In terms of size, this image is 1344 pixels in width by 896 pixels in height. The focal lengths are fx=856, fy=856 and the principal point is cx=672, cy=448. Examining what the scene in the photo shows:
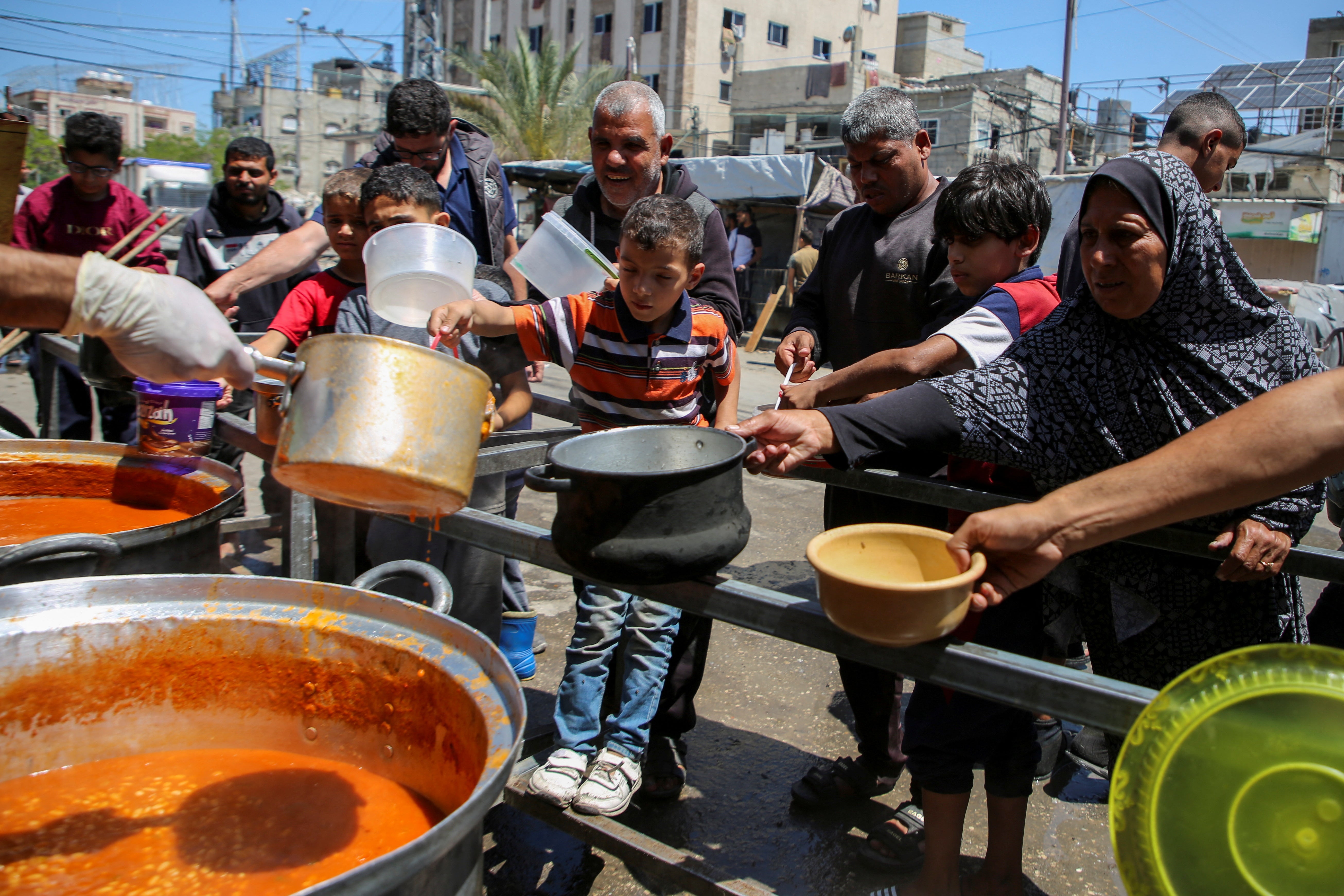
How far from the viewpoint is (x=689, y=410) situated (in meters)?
2.43

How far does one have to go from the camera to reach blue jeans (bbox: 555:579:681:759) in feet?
7.16

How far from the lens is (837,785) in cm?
254

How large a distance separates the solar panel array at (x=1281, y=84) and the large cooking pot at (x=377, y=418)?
30414mm

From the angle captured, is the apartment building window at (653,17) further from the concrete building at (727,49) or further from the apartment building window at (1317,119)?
the apartment building window at (1317,119)

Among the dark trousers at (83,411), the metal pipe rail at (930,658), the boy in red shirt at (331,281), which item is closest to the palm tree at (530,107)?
the dark trousers at (83,411)

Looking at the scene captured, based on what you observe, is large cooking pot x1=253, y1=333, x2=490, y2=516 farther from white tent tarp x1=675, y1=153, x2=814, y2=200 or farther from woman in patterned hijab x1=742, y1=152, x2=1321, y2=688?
white tent tarp x1=675, y1=153, x2=814, y2=200

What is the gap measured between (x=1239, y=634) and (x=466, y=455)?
1619 millimetres

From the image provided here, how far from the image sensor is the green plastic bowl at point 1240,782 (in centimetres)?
102

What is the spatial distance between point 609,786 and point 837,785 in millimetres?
808

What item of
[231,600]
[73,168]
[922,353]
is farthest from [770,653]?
[73,168]

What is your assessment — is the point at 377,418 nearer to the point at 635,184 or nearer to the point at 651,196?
the point at 651,196

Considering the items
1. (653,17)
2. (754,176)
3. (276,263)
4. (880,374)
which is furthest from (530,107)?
(880,374)

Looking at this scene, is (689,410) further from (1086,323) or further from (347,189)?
(347,189)

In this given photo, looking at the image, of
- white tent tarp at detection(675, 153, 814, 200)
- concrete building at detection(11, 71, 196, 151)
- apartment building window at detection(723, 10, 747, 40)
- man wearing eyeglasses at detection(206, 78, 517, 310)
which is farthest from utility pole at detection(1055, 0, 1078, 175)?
concrete building at detection(11, 71, 196, 151)
